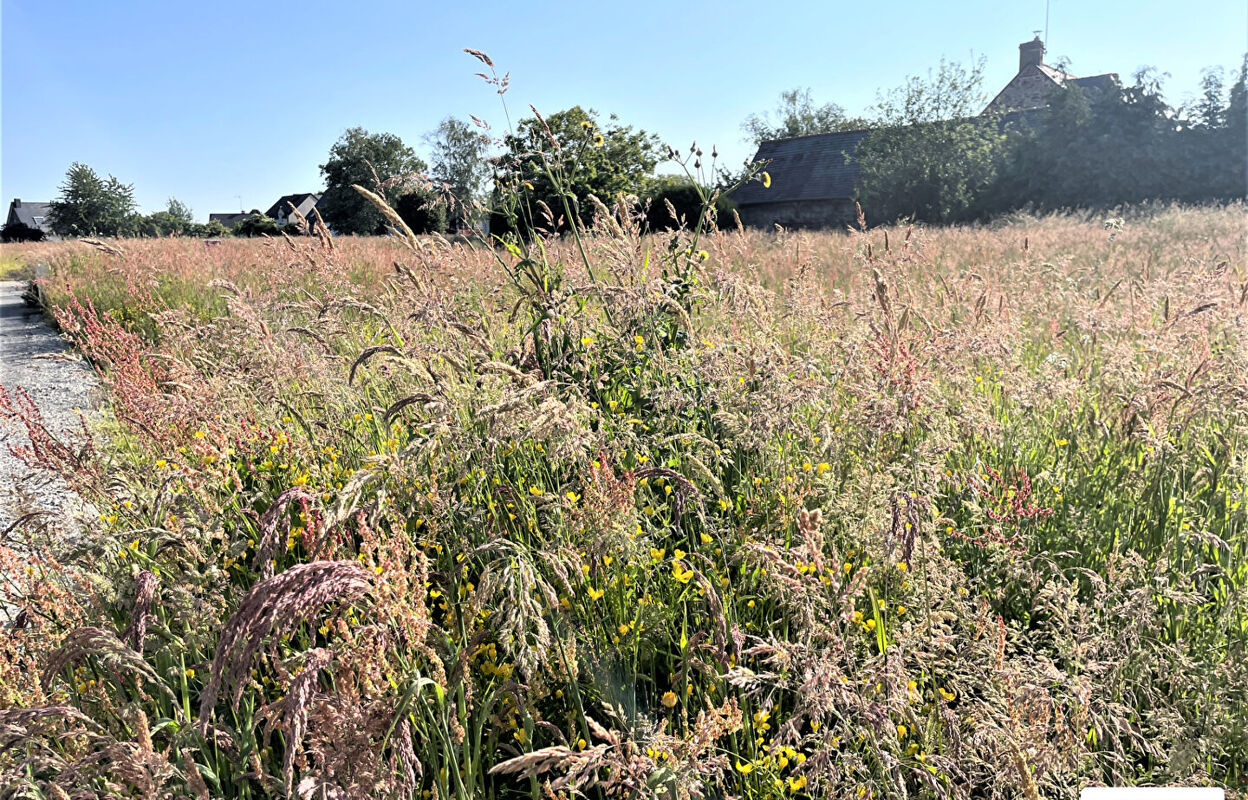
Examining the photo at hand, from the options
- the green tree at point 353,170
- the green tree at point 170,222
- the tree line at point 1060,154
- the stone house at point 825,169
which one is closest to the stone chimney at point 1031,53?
the stone house at point 825,169

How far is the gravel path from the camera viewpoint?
3229mm

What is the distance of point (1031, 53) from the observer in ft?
107

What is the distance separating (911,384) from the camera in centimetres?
200

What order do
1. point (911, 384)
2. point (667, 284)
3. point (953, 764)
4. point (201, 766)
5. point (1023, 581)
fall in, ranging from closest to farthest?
point (953, 764) < point (201, 766) < point (911, 384) < point (1023, 581) < point (667, 284)

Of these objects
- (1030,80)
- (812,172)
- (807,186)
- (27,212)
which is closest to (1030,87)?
(1030,80)

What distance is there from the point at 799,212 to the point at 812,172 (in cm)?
225

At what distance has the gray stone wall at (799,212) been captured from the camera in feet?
107

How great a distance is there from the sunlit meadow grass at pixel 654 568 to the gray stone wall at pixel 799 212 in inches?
1167

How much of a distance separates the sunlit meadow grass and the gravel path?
0.34 meters

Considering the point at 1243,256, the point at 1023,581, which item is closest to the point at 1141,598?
the point at 1023,581

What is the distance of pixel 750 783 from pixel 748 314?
78.1 inches

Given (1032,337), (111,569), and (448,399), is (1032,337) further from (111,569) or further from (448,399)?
(111,569)

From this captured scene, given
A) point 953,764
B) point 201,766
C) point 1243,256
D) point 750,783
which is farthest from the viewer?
point 1243,256

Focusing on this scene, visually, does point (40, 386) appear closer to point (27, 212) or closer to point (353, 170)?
point (353, 170)
